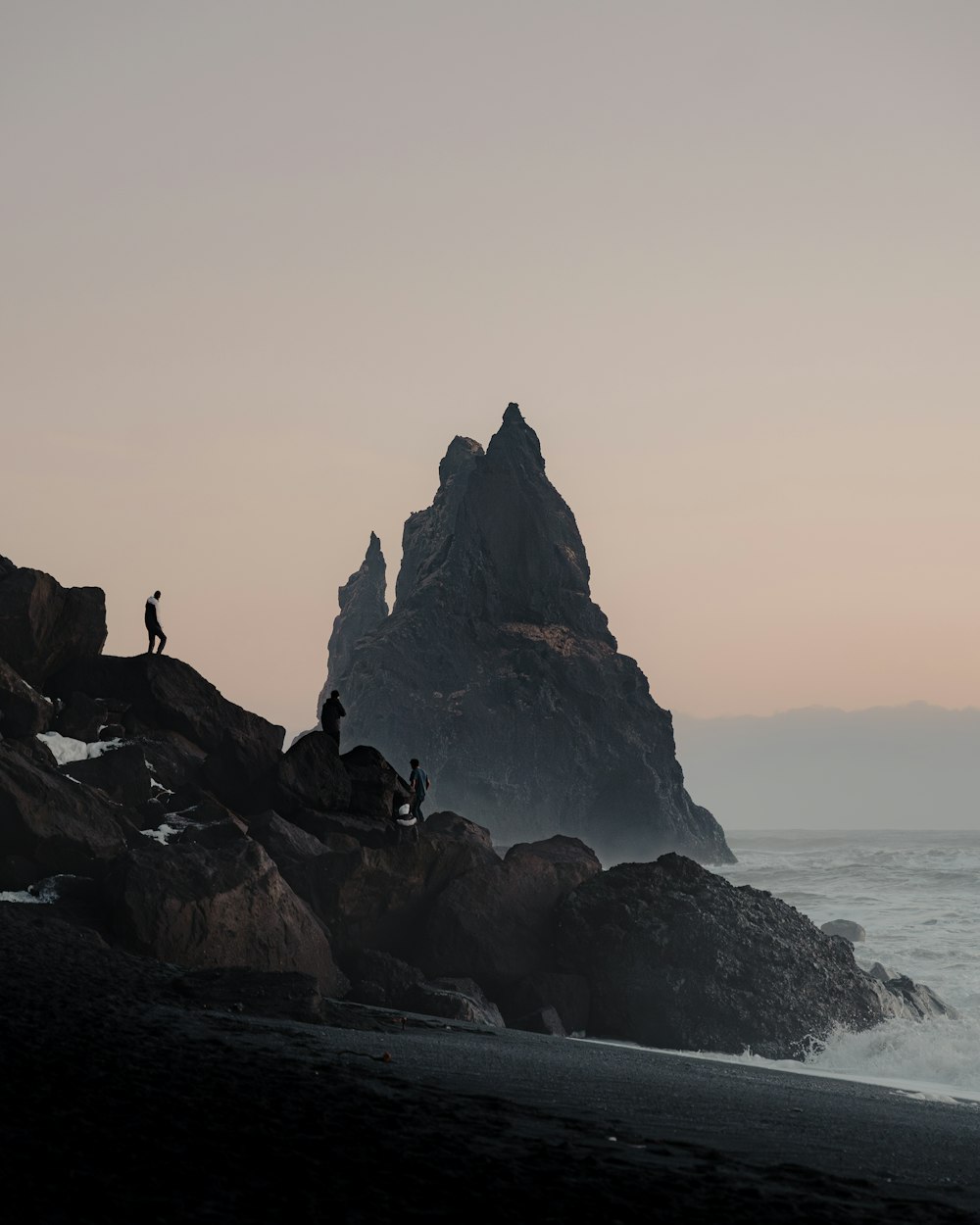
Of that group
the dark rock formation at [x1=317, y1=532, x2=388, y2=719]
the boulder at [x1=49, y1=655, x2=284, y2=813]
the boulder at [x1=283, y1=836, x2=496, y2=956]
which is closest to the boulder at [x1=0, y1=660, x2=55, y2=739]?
the boulder at [x1=49, y1=655, x2=284, y2=813]

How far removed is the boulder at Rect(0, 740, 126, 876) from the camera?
1966 cm

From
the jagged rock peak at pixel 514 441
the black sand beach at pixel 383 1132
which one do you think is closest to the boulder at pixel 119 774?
the black sand beach at pixel 383 1132

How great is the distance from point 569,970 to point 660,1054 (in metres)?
4.07

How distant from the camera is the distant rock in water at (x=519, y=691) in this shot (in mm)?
133625

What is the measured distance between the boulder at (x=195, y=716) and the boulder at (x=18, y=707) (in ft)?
7.76

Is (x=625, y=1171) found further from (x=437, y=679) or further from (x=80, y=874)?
(x=437, y=679)

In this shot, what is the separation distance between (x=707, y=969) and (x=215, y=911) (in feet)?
31.9

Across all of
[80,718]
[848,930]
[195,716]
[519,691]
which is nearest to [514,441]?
[519,691]

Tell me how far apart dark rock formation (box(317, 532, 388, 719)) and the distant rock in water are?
96.1 feet

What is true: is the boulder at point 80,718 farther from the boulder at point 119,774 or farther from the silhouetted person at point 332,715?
the silhouetted person at point 332,715

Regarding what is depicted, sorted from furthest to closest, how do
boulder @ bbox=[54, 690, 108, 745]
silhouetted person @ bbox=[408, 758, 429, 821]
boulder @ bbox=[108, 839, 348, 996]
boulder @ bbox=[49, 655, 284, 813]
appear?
silhouetted person @ bbox=[408, 758, 429, 821], boulder @ bbox=[49, 655, 284, 813], boulder @ bbox=[54, 690, 108, 745], boulder @ bbox=[108, 839, 348, 996]

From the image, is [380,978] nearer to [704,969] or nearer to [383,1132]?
[704,969]

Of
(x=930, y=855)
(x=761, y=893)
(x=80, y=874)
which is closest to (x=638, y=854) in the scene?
(x=930, y=855)

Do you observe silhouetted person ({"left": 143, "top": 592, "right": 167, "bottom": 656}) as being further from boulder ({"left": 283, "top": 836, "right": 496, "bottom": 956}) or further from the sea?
A: the sea
